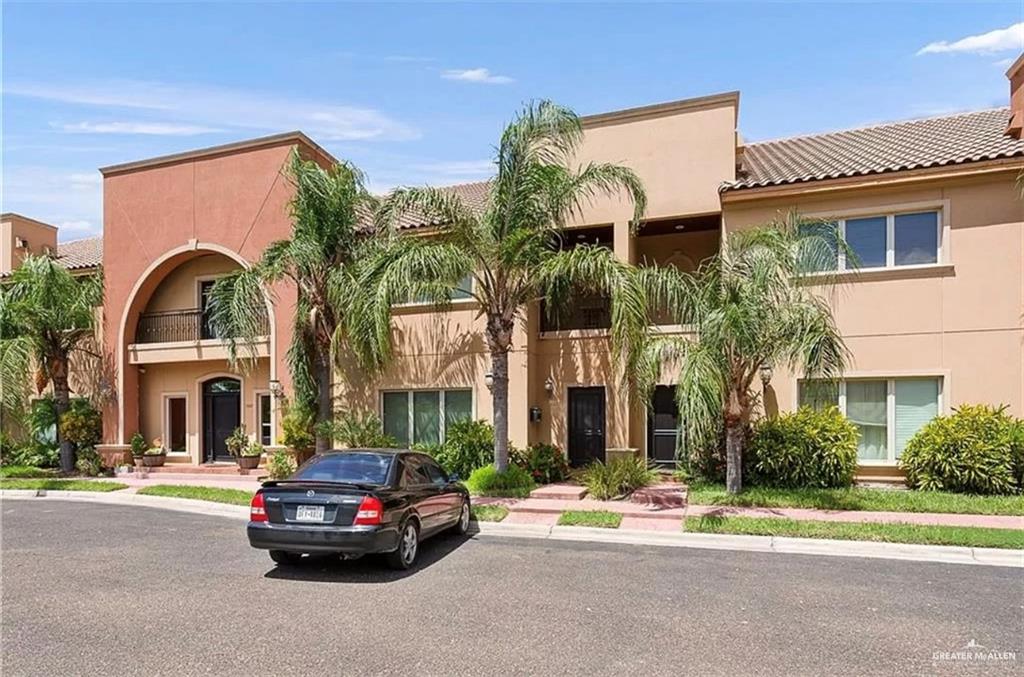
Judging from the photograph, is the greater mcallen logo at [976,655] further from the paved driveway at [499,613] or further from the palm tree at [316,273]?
the palm tree at [316,273]

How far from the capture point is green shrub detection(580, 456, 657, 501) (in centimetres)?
1274

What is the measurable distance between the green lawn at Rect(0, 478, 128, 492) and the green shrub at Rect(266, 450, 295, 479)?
3533 mm

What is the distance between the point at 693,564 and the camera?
28.0 ft

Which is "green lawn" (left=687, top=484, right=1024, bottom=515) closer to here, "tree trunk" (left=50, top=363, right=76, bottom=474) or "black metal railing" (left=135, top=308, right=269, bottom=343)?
"black metal railing" (left=135, top=308, right=269, bottom=343)

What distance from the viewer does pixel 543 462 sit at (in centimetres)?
1449

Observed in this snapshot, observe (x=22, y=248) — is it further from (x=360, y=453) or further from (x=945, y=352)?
(x=945, y=352)

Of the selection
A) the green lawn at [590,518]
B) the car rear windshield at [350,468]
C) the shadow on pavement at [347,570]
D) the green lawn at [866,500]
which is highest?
the car rear windshield at [350,468]

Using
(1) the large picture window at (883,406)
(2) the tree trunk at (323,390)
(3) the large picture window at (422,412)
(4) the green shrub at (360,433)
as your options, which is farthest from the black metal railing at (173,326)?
(1) the large picture window at (883,406)

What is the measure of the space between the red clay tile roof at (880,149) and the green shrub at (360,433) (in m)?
9.83

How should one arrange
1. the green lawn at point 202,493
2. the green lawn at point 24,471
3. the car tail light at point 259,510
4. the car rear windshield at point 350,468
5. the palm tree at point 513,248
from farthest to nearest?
the green lawn at point 24,471 → the green lawn at point 202,493 → the palm tree at point 513,248 → the car rear windshield at point 350,468 → the car tail light at point 259,510

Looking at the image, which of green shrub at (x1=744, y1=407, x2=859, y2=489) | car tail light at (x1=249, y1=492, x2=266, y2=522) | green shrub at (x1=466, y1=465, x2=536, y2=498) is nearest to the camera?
car tail light at (x1=249, y1=492, x2=266, y2=522)

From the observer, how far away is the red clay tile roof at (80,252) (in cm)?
2429

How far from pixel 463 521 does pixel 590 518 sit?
7.32 ft

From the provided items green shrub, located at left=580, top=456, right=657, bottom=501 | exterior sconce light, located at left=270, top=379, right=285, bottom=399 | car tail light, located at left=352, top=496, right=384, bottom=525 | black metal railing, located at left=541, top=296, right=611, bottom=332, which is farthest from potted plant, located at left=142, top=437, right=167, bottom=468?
car tail light, located at left=352, top=496, right=384, bottom=525
